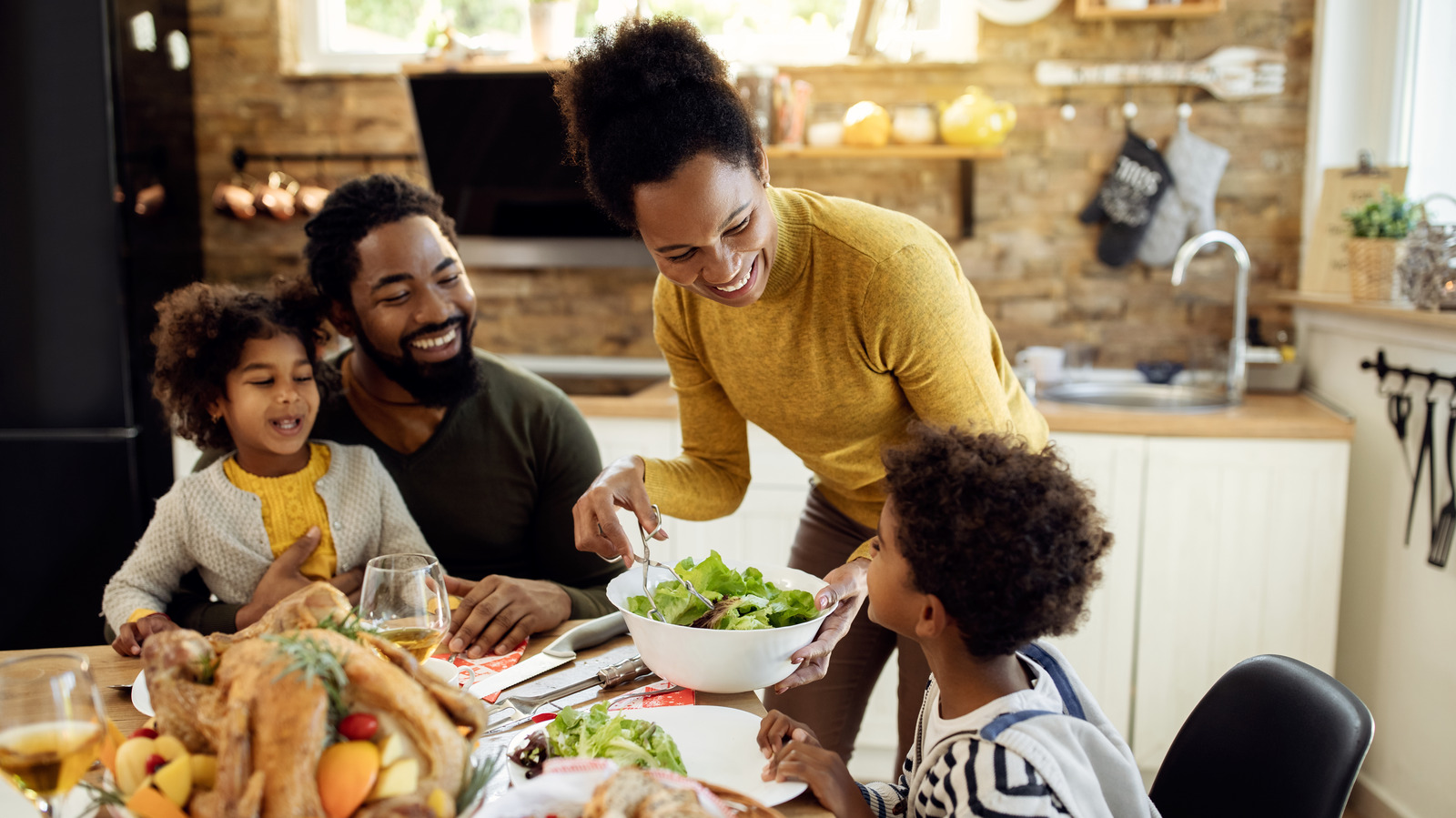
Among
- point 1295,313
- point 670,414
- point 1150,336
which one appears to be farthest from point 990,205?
point 670,414

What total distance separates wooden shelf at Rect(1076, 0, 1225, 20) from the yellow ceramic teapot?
1.09ft

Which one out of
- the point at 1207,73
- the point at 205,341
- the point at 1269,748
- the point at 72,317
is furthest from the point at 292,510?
the point at 1207,73

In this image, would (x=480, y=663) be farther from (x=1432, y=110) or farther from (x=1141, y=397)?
(x=1432, y=110)

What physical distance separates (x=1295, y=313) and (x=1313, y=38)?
0.75 metres

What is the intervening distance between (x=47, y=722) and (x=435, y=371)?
98 centimetres

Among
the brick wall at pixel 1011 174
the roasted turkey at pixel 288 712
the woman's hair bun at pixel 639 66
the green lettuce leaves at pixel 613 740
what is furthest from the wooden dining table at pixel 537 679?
the brick wall at pixel 1011 174

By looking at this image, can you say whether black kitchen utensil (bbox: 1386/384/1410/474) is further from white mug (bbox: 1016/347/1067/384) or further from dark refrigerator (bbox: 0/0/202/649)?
dark refrigerator (bbox: 0/0/202/649)

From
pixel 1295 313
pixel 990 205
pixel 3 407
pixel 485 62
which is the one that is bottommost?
pixel 3 407

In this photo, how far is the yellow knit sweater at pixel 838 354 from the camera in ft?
4.36

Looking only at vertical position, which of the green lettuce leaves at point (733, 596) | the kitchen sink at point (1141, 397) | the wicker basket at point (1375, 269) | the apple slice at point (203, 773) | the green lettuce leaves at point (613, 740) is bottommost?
the green lettuce leaves at point (613, 740)

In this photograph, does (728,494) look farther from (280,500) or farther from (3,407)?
(3,407)

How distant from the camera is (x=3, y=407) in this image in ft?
9.41

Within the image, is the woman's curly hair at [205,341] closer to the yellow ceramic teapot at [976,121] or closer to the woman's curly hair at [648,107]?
the woman's curly hair at [648,107]

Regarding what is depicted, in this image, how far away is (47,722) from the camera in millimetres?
726
